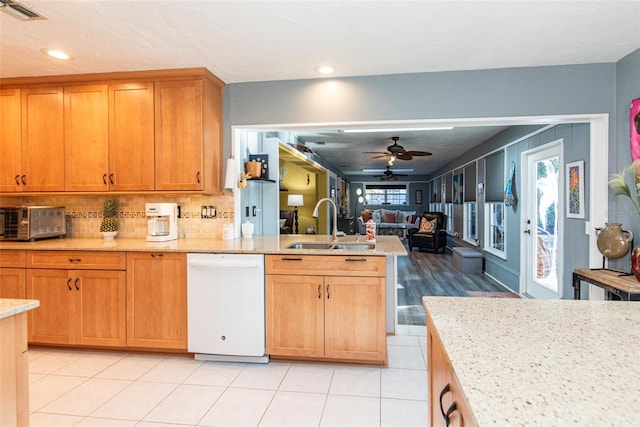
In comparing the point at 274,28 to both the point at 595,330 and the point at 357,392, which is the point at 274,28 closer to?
the point at 595,330

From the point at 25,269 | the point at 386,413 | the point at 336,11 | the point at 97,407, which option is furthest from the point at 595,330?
the point at 25,269

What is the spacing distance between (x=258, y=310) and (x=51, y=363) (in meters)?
1.67

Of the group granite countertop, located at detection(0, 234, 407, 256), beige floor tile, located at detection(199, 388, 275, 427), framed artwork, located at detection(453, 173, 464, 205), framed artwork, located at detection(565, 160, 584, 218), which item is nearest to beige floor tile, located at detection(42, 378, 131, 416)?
beige floor tile, located at detection(199, 388, 275, 427)

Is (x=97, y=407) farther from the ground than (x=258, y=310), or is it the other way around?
(x=258, y=310)

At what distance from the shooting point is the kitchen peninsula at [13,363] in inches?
52.1

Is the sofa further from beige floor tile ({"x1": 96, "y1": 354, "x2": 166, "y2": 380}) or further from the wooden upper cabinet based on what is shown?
beige floor tile ({"x1": 96, "y1": 354, "x2": 166, "y2": 380})

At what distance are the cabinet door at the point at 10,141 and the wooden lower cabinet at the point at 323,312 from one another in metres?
2.55

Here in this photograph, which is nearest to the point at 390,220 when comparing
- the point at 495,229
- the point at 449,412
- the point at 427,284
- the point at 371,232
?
the point at 495,229

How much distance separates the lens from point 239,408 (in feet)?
7.07

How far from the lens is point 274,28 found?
225 centimetres

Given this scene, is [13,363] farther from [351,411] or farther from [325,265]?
[325,265]

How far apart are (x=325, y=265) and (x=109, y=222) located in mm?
2210

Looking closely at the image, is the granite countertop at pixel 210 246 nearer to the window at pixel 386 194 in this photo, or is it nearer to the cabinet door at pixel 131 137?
the cabinet door at pixel 131 137

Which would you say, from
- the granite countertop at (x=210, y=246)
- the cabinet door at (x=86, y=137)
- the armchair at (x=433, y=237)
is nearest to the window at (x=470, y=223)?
the armchair at (x=433, y=237)
